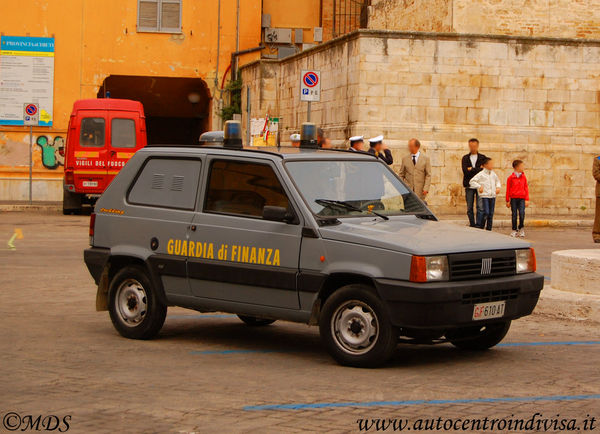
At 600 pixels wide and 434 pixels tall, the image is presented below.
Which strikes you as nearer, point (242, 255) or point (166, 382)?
point (166, 382)

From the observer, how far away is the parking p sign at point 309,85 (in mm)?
23422

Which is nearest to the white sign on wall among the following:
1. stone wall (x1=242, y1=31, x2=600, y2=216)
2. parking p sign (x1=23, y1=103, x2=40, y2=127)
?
parking p sign (x1=23, y1=103, x2=40, y2=127)

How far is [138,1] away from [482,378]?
3067cm

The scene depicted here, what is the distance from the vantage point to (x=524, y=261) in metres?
8.57

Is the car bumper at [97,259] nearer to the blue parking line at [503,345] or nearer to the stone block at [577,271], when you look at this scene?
the blue parking line at [503,345]

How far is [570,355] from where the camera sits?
8828mm

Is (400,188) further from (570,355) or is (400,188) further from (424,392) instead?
(424,392)

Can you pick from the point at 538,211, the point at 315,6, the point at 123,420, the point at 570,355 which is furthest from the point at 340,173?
the point at 315,6

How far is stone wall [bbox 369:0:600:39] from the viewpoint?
3278 cm

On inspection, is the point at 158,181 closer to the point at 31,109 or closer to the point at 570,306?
the point at 570,306

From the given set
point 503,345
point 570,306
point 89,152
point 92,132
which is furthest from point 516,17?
point 503,345

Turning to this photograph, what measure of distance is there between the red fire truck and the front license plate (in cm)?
2028

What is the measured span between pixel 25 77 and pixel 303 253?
29127mm

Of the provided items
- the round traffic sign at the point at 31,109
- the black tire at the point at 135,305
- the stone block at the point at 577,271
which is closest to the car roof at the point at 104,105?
the round traffic sign at the point at 31,109
